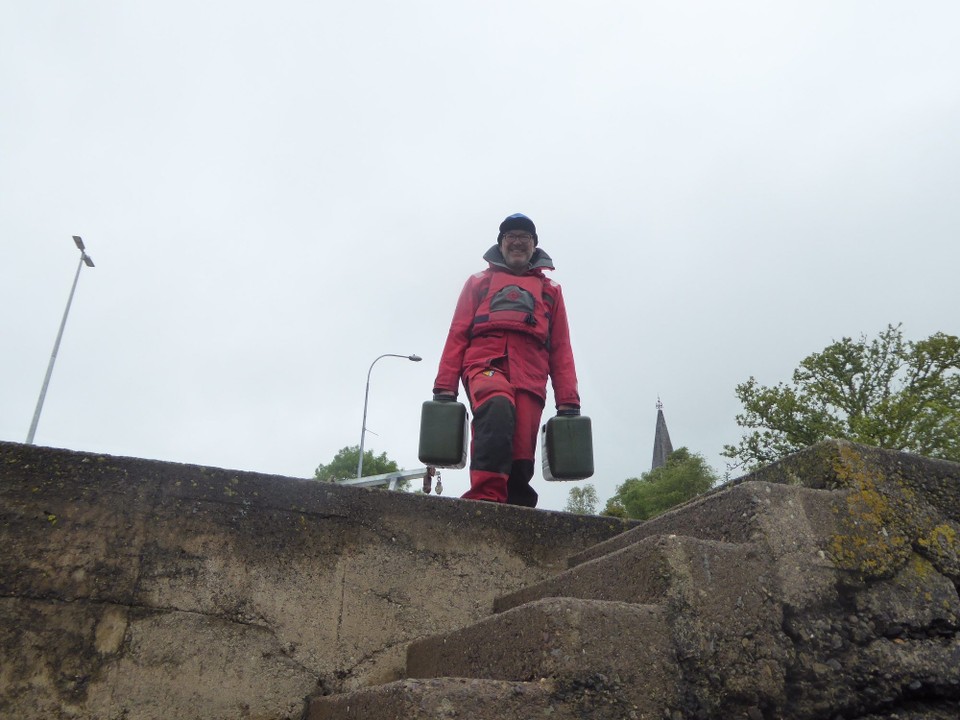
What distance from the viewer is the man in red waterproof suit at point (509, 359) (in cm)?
434

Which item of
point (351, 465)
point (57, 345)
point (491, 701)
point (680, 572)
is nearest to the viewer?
point (491, 701)

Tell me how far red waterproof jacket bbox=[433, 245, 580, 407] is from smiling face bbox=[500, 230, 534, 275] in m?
0.05

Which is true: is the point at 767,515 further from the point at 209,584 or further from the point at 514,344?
the point at 514,344

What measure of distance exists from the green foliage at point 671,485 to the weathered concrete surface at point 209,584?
3390cm

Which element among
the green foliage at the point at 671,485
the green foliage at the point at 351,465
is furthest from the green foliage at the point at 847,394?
the green foliage at the point at 351,465

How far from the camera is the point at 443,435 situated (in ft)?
15.1

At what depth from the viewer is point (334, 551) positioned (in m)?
3.17

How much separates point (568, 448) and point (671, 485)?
34.9 meters

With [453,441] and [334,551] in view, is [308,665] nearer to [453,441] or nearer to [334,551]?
[334,551]

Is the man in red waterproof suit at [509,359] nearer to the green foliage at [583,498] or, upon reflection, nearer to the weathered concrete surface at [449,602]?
the weathered concrete surface at [449,602]

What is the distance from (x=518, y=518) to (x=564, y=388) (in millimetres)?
1423

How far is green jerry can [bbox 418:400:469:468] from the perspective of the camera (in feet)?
15.1

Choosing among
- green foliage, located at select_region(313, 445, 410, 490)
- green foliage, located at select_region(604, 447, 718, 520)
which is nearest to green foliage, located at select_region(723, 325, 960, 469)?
green foliage, located at select_region(604, 447, 718, 520)

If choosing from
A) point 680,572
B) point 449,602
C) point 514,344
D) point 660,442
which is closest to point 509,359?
point 514,344
